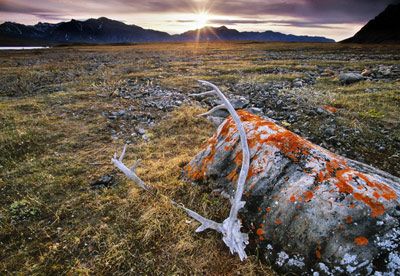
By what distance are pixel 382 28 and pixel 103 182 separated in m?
198

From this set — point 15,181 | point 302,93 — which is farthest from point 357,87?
point 15,181

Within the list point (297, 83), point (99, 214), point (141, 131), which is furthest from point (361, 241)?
point (297, 83)

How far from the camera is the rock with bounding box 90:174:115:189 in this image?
609 centimetres

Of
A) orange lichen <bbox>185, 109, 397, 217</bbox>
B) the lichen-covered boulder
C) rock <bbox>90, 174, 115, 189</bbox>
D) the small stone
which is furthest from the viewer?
the small stone

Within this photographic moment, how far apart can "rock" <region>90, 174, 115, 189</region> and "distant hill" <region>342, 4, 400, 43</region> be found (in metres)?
173

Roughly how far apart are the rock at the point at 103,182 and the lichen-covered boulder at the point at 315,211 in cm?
294

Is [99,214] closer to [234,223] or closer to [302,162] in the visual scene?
[234,223]

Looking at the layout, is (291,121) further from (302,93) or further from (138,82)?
(138,82)

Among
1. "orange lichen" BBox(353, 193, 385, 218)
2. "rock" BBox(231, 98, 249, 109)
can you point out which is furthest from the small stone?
"orange lichen" BBox(353, 193, 385, 218)

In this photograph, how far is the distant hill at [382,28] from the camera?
470ft

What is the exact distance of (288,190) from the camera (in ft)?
12.7

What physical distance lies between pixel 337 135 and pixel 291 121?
1.64 meters

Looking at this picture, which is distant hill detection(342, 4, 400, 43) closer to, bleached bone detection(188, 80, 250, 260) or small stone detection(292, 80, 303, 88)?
small stone detection(292, 80, 303, 88)

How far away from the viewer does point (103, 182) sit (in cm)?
621
